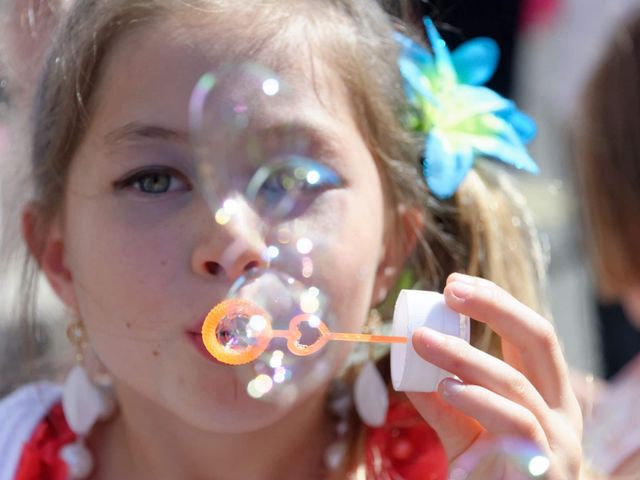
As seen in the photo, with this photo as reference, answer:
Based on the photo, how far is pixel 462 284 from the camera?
1.02 metres

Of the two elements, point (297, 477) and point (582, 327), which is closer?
point (297, 477)

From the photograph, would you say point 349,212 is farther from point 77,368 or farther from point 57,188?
point 77,368

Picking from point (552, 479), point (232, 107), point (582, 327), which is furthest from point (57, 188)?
point (582, 327)

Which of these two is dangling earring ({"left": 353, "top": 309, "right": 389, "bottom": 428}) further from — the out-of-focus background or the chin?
the out-of-focus background

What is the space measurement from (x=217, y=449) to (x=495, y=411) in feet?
1.44

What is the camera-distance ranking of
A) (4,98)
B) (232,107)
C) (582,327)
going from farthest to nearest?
(582,327)
(4,98)
(232,107)

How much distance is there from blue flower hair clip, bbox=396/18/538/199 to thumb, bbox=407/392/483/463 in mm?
311

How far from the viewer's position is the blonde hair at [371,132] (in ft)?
4.00

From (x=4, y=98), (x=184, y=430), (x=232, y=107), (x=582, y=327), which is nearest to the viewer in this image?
(x=232, y=107)

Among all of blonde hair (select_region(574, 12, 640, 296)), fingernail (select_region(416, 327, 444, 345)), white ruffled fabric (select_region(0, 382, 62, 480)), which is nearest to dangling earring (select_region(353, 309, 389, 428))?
fingernail (select_region(416, 327, 444, 345))

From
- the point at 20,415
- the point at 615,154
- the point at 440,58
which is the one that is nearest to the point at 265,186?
the point at 440,58

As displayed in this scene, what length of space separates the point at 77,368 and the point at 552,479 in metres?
0.73

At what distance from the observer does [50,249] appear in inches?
53.0

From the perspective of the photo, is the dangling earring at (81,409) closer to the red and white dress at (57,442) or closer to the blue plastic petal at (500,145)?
the red and white dress at (57,442)
